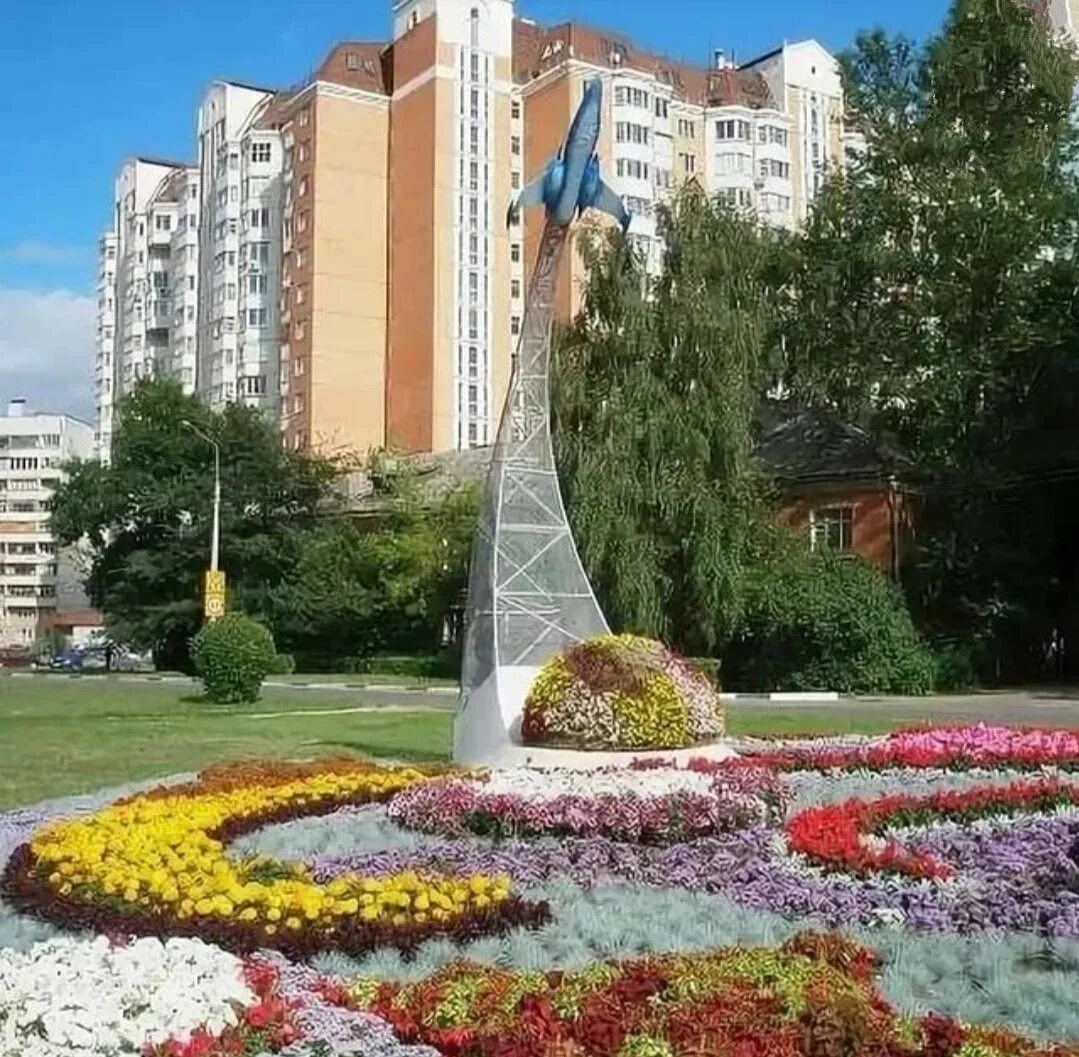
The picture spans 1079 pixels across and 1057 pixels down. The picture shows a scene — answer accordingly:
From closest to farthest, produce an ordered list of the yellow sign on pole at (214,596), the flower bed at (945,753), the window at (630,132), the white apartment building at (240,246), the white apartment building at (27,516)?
the flower bed at (945,753) → the yellow sign on pole at (214,596) → the window at (630,132) → the white apartment building at (240,246) → the white apartment building at (27,516)

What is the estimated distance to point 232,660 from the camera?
1033 inches

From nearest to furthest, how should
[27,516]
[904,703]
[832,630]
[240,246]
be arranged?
1. [904,703]
2. [832,630]
3. [240,246]
4. [27,516]

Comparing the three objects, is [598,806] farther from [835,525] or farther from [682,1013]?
[835,525]

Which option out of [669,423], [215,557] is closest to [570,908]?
[669,423]

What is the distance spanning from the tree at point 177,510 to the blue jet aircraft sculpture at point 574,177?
31.8m

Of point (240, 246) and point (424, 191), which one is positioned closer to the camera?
point (424, 191)

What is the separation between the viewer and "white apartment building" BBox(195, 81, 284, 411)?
2965 inches

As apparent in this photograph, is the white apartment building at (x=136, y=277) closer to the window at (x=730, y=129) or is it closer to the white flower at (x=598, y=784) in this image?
the window at (x=730, y=129)

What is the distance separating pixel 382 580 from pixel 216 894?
1479 inches

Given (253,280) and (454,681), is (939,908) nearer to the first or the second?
(454,681)

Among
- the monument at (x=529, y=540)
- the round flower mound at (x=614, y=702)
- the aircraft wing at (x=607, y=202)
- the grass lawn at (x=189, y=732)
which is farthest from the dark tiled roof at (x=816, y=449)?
the round flower mound at (x=614, y=702)

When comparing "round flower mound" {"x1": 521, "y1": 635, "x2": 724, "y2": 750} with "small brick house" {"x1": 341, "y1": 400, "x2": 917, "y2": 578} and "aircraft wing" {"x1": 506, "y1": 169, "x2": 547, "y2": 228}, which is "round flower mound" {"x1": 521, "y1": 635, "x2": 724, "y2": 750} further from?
"small brick house" {"x1": 341, "y1": 400, "x2": 917, "y2": 578}

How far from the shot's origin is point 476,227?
2785 inches

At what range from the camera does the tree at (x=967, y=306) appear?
33.2 metres
